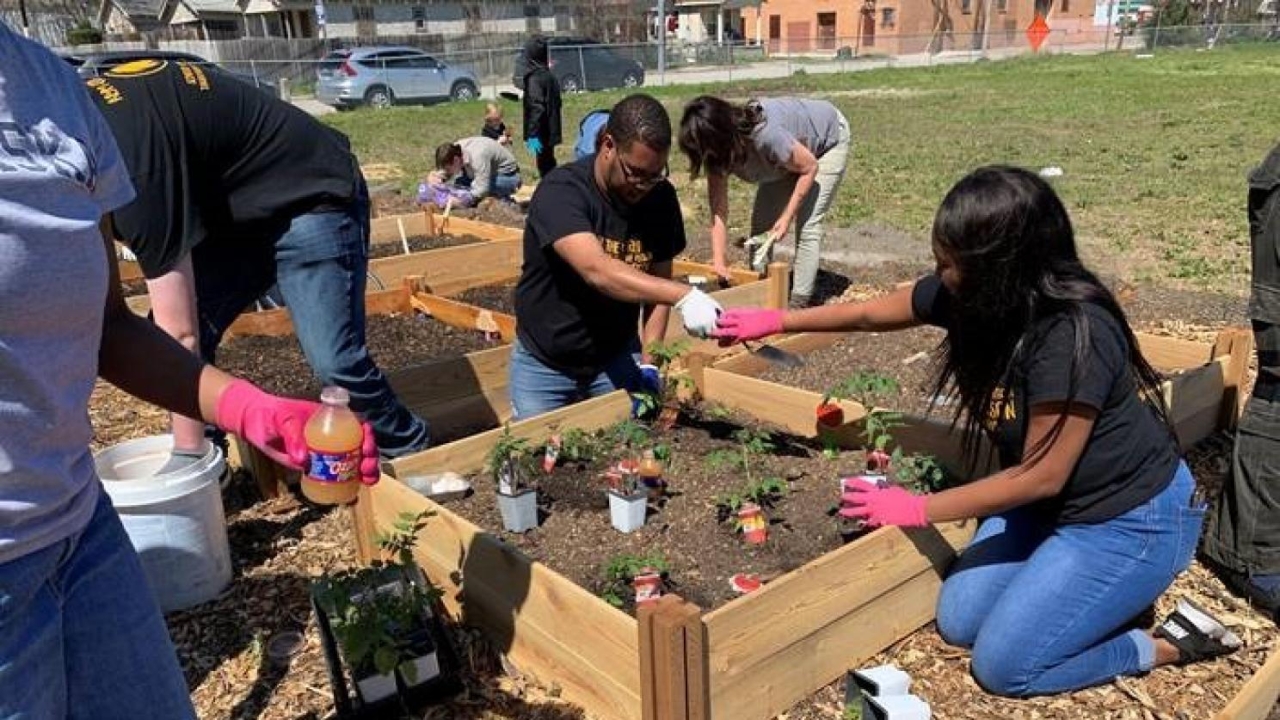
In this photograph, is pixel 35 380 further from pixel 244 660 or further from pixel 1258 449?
pixel 1258 449

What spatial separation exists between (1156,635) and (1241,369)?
6.30 ft

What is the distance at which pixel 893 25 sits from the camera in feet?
174

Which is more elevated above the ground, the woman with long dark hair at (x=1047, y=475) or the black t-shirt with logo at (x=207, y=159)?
the black t-shirt with logo at (x=207, y=159)

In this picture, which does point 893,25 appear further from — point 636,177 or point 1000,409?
point 1000,409

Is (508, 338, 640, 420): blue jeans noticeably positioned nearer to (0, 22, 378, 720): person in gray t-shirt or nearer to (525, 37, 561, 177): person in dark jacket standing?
(0, 22, 378, 720): person in gray t-shirt

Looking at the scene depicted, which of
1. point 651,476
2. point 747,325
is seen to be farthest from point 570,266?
point 651,476

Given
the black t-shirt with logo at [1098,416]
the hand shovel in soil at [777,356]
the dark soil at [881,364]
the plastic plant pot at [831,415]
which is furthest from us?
the dark soil at [881,364]

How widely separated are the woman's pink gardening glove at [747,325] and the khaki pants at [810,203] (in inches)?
120

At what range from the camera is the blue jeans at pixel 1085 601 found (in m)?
2.79

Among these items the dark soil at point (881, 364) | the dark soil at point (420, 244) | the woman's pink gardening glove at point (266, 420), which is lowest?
the dark soil at point (881, 364)

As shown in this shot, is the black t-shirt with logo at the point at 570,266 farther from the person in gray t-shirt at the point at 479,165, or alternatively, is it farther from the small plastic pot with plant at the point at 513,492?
the person in gray t-shirt at the point at 479,165

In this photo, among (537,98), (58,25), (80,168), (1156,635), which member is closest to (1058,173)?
(537,98)

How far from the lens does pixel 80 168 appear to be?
53.0 inches

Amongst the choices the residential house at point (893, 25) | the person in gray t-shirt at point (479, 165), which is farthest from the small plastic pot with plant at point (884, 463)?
the residential house at point (893, 25)
